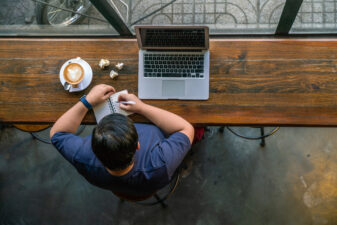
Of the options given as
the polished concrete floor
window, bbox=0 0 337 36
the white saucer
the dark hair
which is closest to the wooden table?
the white saucer

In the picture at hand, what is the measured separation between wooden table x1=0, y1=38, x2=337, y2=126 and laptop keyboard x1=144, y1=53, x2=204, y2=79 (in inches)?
3.4

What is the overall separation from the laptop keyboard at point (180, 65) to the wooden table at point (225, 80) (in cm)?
9

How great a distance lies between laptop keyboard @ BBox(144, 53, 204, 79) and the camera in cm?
167

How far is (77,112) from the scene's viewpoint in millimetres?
1617

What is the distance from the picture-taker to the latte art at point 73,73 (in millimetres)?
1658

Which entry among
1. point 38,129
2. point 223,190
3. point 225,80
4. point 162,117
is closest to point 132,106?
point 162,117

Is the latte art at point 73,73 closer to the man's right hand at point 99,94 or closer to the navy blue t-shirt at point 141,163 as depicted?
the man's right hand at point 99,94

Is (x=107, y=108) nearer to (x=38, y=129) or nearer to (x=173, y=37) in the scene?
(x=173, y=37)

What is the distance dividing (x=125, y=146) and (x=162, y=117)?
42cm

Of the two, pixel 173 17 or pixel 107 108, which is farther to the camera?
pixel 173 17

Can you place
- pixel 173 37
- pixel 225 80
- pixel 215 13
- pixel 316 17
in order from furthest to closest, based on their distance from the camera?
pixel 215 13 → pixel 316 17 → pixel 225 80 → pixel 173 37

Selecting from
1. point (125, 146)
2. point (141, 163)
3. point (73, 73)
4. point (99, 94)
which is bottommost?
point (141, 163)

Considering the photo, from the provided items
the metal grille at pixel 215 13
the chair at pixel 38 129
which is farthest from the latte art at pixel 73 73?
the metal grille at pixel 215 13

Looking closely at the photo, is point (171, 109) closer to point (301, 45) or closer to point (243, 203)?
point (301, 45)
